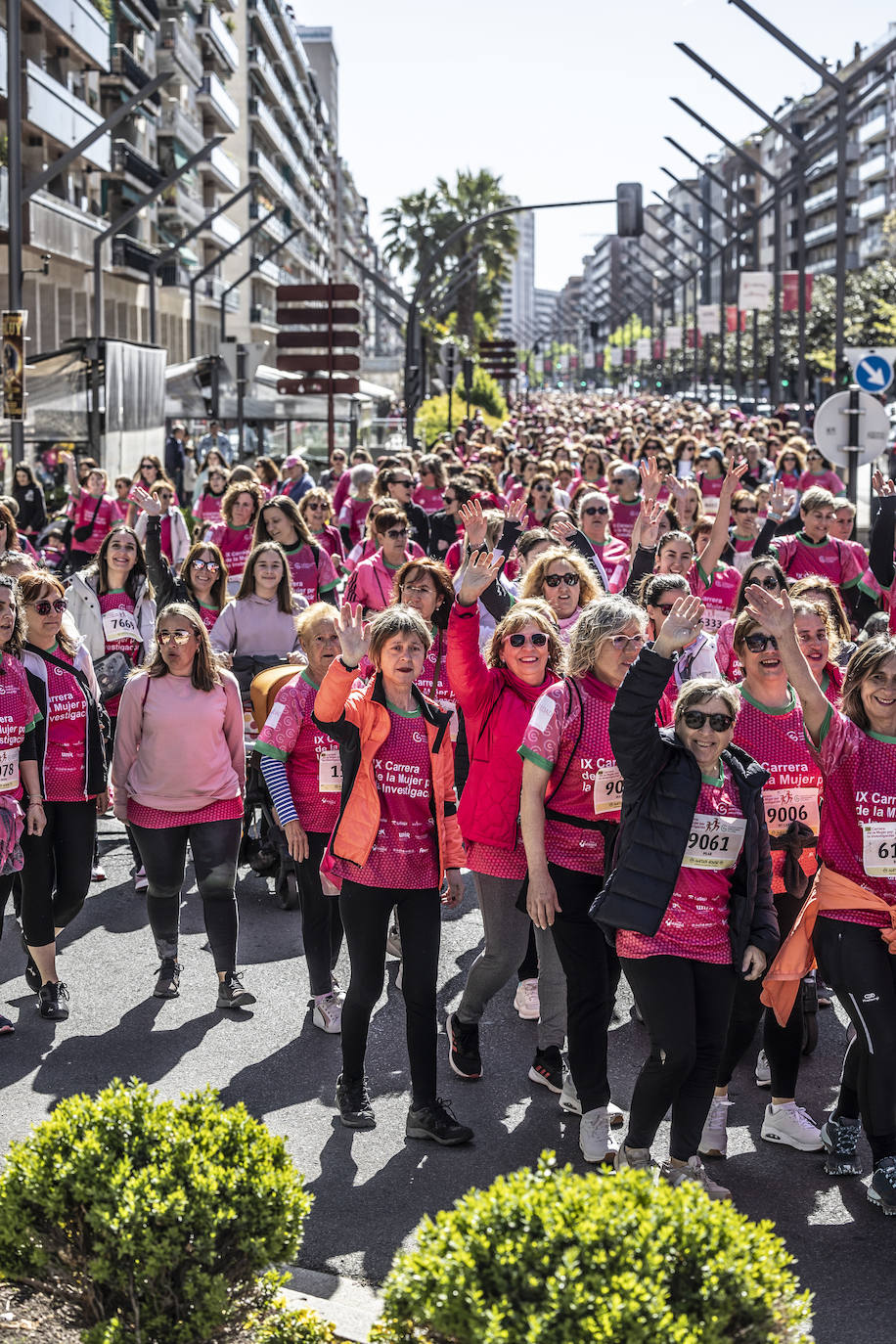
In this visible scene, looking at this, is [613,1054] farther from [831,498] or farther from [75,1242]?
Result: [831,498]

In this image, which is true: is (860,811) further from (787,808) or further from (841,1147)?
(841,1147)

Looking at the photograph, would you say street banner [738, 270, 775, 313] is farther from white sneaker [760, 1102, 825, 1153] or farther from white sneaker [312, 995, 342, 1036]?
white sneaker [760, 1102, 825, 1153]

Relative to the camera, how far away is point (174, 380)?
3603 centimetres

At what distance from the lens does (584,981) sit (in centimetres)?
577

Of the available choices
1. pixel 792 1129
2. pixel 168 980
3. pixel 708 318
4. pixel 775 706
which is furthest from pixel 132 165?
pixel 792 1129

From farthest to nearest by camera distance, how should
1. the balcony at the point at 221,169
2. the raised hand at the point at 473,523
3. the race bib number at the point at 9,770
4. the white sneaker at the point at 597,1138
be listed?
the balcony at the point at 221,169
the raised hand at the point at 473,523
the race bib number at the point at 9,770
the white sneaker at the point at 597,1138

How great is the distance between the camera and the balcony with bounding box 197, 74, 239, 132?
231 ft

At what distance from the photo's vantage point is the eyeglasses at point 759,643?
6066mm

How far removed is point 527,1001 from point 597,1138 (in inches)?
67.5

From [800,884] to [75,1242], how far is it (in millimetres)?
3024

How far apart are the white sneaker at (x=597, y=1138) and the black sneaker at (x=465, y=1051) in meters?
0.92

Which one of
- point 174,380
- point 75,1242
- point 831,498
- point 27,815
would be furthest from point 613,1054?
point 174,380

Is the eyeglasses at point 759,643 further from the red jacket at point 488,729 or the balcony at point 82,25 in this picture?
the balcony at point 82,25

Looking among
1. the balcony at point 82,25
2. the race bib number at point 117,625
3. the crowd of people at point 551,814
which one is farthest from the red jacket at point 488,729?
the balcony at point 82,25
